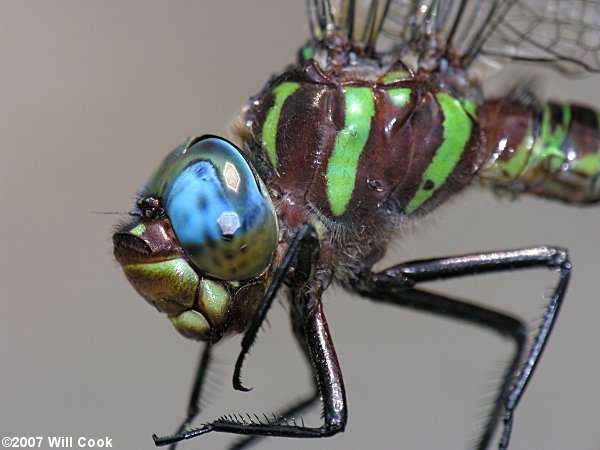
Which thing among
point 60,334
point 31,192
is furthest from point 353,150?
point 31,192

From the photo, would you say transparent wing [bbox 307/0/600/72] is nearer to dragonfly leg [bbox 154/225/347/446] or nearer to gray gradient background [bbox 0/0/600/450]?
gray gradient background [bbox 0/0/600/450]

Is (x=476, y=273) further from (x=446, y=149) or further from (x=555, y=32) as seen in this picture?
(x=555, y=32)

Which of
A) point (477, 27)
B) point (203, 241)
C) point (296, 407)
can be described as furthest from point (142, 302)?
point (203, 241)

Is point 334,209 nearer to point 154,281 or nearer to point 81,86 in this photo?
point 154,281

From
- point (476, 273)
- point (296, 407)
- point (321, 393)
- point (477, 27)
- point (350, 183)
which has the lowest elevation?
point (296, 407)

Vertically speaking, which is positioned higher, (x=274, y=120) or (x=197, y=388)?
(x=274, y=120)

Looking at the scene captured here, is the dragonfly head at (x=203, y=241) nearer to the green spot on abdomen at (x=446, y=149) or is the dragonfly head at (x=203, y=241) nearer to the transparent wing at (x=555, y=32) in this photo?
the green spot on abdomen at (x=446, y=149)
